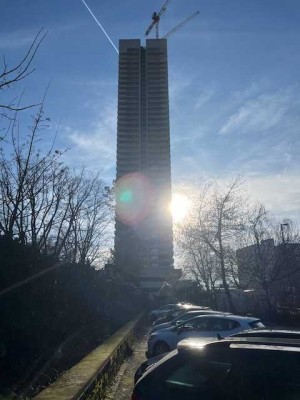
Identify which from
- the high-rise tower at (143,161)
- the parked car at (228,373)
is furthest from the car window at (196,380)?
the high-rise tower at (143,161)

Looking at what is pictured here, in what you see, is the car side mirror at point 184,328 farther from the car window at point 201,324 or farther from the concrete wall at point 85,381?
the concrete wall at point 85,381

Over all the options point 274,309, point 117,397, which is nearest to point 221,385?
point 117,397

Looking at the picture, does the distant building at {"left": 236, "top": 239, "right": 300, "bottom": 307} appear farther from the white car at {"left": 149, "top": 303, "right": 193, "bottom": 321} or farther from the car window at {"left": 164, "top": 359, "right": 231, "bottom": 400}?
the car window at {"left": 164, "top": 359, "right": 231, "bottom": 400}

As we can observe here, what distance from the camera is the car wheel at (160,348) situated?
509 inches

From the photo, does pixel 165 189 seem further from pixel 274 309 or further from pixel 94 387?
pixel 94 387

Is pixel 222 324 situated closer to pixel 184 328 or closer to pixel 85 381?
pixel 184 328

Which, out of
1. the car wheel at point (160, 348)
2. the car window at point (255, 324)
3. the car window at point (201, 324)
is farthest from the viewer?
the car wheel at point (160, 348)

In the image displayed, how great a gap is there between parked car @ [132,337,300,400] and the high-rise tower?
5085cm

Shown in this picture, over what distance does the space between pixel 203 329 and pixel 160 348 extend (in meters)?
1.92

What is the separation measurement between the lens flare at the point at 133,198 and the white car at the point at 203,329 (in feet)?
110

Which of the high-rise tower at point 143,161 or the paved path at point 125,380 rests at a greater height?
the high-rise tower at point 143,161

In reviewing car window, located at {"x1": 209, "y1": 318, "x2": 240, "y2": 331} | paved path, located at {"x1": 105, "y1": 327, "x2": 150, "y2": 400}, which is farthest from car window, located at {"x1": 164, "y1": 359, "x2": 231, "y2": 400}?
car window, located at {"x1": 209, "y1": 318, "x2": 240, "y2": 331}

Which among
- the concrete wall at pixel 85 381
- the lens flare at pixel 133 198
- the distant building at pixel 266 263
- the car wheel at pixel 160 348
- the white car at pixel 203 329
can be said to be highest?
the lens flare at pixel 133 198

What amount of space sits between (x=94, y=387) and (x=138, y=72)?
252 ft
